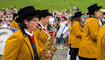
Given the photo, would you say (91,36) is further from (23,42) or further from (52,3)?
(52,3)

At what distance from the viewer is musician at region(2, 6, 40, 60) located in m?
2.62

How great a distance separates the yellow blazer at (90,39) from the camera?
168 inches

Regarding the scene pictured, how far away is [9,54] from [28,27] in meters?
0.51

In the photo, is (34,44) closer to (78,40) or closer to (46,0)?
(78,40)

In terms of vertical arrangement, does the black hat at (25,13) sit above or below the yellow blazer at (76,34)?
above

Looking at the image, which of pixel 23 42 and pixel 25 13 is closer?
pixel 23 42

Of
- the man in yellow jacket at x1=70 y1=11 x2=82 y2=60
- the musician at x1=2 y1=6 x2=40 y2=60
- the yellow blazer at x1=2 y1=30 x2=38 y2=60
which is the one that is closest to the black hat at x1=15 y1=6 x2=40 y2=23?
the musician at x1=2 y1=6 x2=40 y2=60

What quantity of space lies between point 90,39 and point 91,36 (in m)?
0.13

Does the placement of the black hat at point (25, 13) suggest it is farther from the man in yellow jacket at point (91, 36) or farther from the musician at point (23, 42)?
the man in yellow jacket at point (91, 36)

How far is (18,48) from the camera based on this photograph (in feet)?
8.69

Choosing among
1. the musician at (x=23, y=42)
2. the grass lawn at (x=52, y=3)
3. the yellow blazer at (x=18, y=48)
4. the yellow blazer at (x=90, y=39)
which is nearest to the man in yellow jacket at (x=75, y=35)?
the yellow blazer at (x=90, y=39)

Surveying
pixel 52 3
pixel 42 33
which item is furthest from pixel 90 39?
pixel 52 3

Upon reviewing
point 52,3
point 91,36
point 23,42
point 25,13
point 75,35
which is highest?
point 52,3

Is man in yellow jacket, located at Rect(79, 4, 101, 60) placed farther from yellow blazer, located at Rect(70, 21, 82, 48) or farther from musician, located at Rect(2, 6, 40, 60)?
musician, located at Rect(2, 6, 40, 60)
